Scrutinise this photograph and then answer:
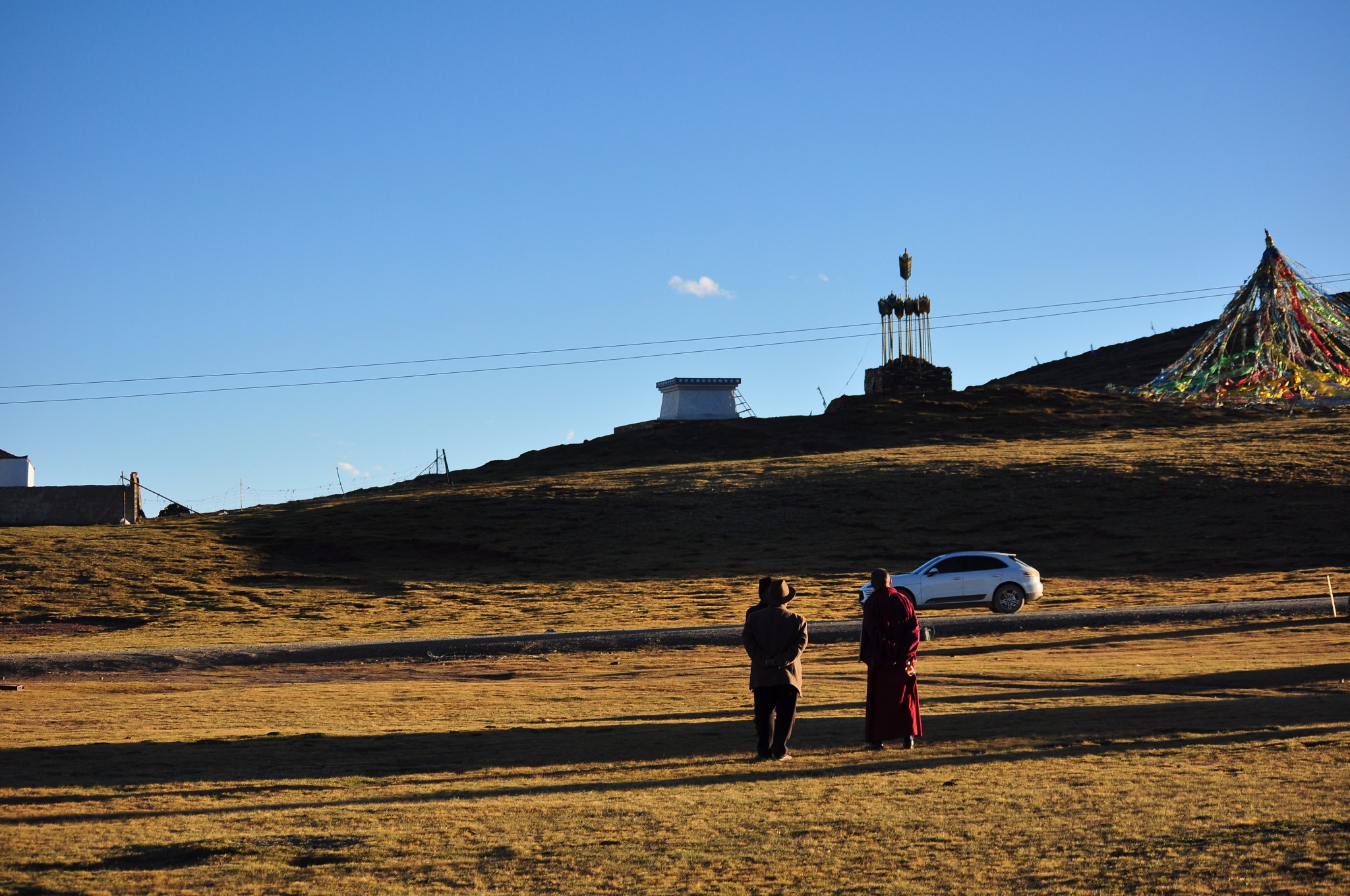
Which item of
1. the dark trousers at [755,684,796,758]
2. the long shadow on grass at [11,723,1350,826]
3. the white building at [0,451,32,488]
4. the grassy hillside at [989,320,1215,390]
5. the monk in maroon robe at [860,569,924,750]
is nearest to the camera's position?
the long shadow on grass at [11,723,1350,826]

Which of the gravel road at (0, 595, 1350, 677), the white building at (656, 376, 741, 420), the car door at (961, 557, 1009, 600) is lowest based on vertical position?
the gravel road at (0, 595, 1350, 677)

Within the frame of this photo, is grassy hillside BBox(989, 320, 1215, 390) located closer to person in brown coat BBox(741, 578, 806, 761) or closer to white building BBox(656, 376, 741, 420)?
white building BBox(656, 376, 741, 420)

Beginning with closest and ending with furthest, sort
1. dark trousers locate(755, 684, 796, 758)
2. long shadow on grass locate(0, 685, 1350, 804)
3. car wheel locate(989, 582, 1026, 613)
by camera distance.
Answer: long shadow on grass locate(0, 685, 1350, 804) < dark trousers locate(755, 684, 796, 758) < car wheel locate(989, 582, 1026, 613)

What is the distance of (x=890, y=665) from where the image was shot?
11.5 metres

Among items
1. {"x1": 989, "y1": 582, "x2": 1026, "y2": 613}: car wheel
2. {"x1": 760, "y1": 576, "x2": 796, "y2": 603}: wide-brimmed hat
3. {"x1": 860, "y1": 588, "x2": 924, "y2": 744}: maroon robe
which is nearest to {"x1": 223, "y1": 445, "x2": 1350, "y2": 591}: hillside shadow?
{"x1": 989, "y1": 582, "x2": 1026, "y2": 613}: car wheel

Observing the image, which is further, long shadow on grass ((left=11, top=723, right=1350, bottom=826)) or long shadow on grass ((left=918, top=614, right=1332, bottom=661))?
long shadow on grass ((left=918, top=614, right=1332, bottom=661))

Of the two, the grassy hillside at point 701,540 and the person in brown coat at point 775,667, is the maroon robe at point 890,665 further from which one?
the grassy hillside at point 701,540

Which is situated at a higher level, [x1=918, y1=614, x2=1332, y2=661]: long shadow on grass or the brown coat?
the brown coat

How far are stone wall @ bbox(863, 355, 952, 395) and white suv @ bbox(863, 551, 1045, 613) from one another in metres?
49.5

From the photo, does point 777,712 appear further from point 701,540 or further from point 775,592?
point 701,540

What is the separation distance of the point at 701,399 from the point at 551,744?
58.3 metres

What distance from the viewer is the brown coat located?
36.2 ft

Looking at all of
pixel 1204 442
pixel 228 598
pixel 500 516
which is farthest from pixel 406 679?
pixel 1204 442

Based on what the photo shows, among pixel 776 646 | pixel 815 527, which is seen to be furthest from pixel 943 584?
pixel 776 646
